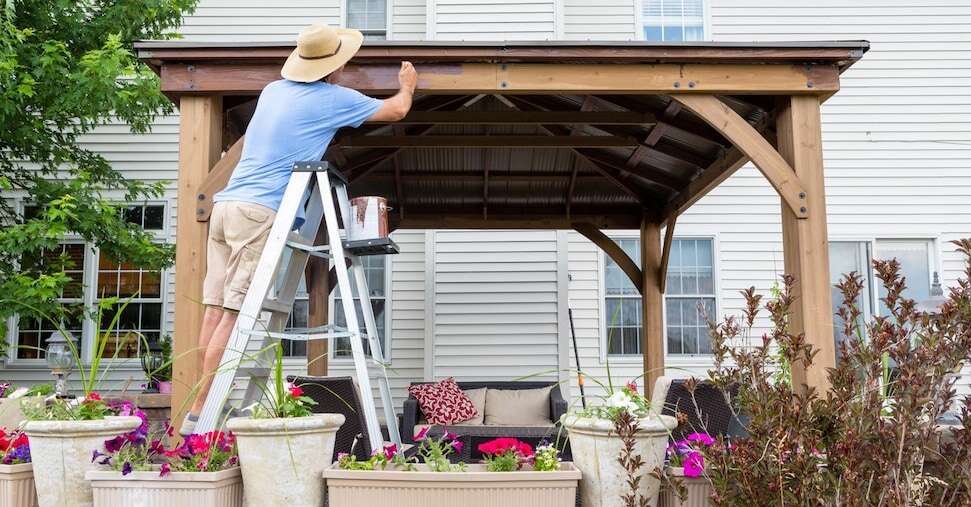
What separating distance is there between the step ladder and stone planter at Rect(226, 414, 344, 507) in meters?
0.35

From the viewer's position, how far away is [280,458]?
261 cm

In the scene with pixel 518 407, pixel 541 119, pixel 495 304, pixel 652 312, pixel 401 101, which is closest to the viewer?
pixel 401 101

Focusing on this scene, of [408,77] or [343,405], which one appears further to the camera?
[343,405]

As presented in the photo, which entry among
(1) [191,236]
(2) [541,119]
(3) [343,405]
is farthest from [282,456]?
(2) [541,119]

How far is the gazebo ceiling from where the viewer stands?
13.9ft

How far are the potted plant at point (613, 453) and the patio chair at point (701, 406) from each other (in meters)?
1.05

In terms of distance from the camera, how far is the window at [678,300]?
903 cm

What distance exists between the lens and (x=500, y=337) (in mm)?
8750

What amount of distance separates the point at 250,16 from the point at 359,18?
4.06 feet

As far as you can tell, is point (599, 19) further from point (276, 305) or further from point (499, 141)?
point (276, 305)

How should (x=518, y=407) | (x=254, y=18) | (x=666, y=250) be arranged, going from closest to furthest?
(x=518, y=407) → (x=666, y=250) → (x=254, y=18)

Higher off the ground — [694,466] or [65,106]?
[65,106]

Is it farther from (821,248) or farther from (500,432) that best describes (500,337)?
(821,248)

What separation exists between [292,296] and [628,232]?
6.31 m
